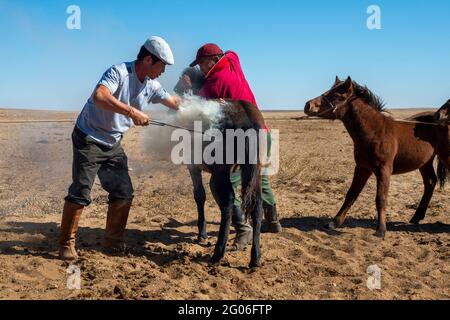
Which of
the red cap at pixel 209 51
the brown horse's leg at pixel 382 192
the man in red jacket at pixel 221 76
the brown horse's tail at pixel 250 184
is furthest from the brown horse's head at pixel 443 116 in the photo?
the red cap at pixel 209 51

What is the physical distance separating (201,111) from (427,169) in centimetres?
405

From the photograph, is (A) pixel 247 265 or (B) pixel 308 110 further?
(B) pixel 308 110

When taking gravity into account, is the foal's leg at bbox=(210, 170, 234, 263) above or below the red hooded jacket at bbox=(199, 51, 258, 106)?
below

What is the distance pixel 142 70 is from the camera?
5.00 meters

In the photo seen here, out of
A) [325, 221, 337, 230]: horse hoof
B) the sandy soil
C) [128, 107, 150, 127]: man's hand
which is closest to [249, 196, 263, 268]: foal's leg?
the sandy soil

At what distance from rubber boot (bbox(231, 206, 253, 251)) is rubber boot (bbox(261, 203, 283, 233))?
25.6 inches

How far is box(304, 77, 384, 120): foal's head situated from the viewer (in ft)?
21.8

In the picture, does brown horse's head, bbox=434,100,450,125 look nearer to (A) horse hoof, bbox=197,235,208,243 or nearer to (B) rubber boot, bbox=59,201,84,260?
(A) horse hoof, bbox=197,235,208,243

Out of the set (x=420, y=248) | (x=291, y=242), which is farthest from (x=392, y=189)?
(x=291, y=242)

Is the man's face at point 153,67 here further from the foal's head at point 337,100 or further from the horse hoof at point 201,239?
the foal's head at point 337,100

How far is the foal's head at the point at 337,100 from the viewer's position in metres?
6.66
